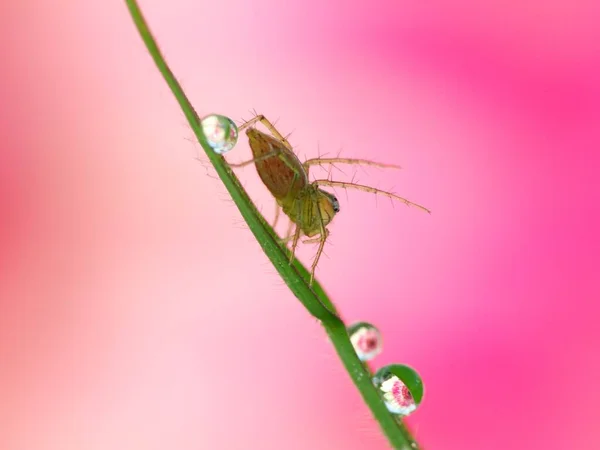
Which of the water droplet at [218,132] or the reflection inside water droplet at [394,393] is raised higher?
the water droplet at [218,132]

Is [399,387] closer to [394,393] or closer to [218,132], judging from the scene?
[394,393]

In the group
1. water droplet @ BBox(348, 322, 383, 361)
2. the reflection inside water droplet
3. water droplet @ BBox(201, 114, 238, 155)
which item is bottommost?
the reflection inside water droplet

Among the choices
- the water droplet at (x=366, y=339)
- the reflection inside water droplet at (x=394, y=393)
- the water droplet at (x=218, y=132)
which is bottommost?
the reflection inside water droplet at (x=394, y=393)

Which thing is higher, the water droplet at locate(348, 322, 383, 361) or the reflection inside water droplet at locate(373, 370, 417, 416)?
the water droplet at locate(348, 322, 383, 361)

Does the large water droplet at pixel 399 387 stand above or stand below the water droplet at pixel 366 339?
below
